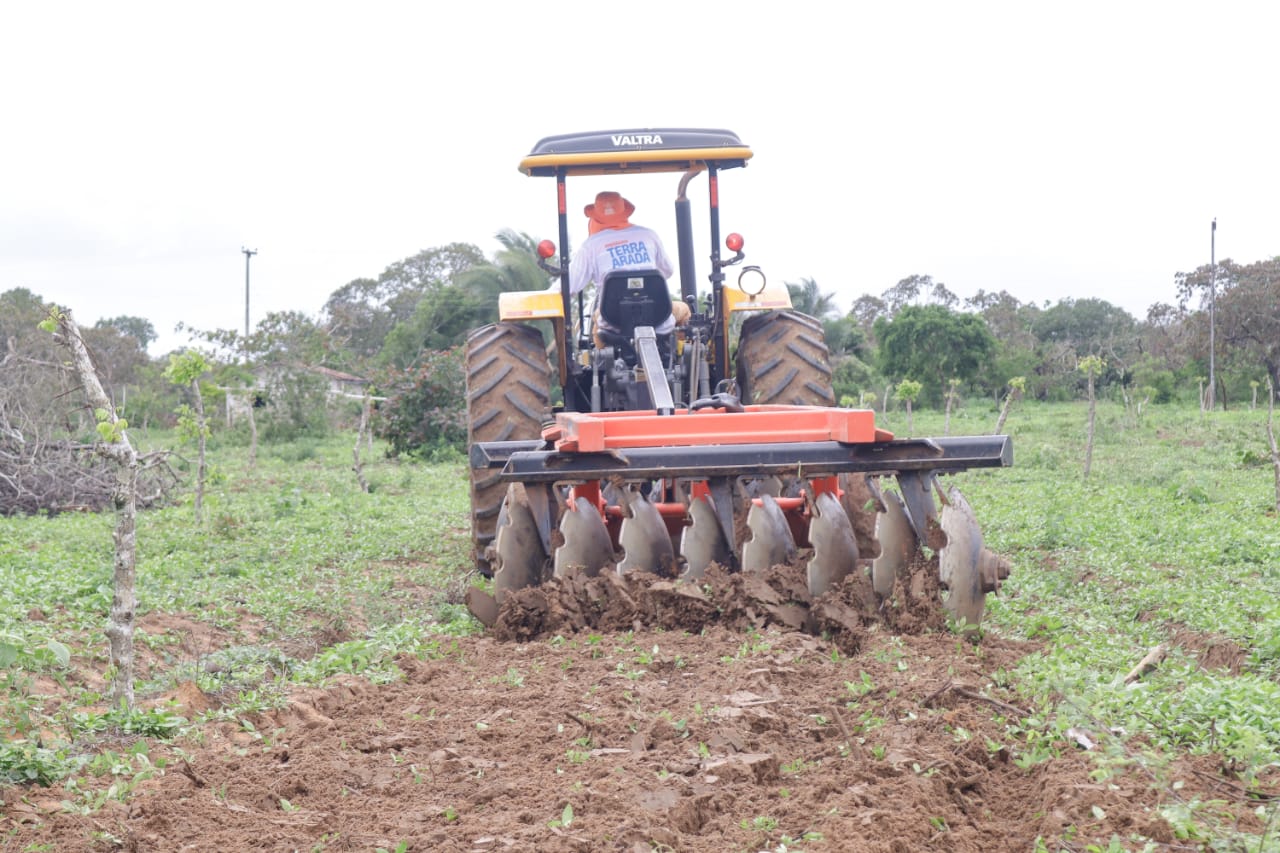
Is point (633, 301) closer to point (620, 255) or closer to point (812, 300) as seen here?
point (620, 255)

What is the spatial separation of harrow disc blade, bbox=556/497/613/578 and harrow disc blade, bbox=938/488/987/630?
1560 mm

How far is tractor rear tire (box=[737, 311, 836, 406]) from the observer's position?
300 inches

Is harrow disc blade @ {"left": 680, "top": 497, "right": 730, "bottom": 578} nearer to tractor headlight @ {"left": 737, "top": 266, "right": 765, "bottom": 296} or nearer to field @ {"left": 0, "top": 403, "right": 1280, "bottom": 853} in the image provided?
field @ {"left": 0, "top": 403, "right": 1280, "bottom": 853}

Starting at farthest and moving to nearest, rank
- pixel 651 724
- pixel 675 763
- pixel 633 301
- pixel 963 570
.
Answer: pixel 633 301
pixel 963 570
pixel 651 724
pixel 675 763

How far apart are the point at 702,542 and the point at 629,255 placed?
7.97ft

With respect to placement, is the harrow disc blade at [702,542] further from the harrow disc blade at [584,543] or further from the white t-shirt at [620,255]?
the white t-shirt at [620,255]

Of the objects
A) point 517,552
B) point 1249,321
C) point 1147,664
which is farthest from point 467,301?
point 1147,664

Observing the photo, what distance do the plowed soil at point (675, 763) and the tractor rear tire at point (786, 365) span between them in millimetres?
2565

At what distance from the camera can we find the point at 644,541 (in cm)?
→ 566

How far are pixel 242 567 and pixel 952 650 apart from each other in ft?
18.2

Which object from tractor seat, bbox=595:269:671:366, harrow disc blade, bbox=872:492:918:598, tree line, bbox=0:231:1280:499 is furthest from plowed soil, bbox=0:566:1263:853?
tree line, bbox=0:231:1280:499

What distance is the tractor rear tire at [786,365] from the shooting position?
7613mm

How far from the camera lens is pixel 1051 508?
1078cm

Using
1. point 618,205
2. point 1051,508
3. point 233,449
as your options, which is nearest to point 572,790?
point 618,205
